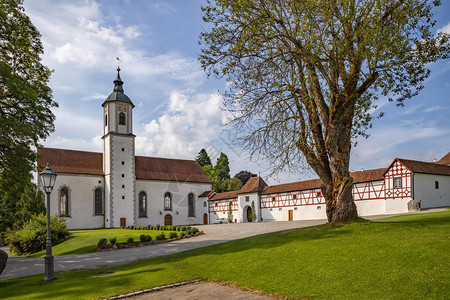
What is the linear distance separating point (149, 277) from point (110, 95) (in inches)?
1694

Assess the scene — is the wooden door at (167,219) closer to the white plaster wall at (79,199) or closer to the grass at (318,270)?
the white plaster wall at (79,199)

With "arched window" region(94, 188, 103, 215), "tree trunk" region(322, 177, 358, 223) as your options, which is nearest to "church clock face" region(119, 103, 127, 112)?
"arched window" region(94, 188, 103, 215)

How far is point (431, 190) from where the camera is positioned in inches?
1252

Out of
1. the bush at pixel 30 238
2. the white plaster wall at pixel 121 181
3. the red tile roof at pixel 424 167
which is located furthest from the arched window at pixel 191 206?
the red tile roof at pixel 424 167

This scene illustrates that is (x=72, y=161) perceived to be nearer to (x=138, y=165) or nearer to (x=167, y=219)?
(x=138, y=165)

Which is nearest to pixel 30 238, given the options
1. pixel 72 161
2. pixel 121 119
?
pixel 72 161

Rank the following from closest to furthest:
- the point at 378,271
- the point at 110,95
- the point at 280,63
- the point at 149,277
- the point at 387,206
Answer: the point at 378,271 → the point at 149,277 → the point at 280,63 → the point at 387,206 → the point at 110,95

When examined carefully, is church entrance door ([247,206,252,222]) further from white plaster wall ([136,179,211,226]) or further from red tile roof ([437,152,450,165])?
red tile roof ([437,152,450,165])

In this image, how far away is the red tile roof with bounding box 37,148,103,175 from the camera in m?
44.2

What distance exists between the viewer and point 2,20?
1630 cm

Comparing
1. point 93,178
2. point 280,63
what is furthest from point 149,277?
point 93,178

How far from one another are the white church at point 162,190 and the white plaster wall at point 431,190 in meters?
0.09

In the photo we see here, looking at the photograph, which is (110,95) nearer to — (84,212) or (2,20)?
(84,212)

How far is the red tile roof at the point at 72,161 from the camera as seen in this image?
44.2 m
